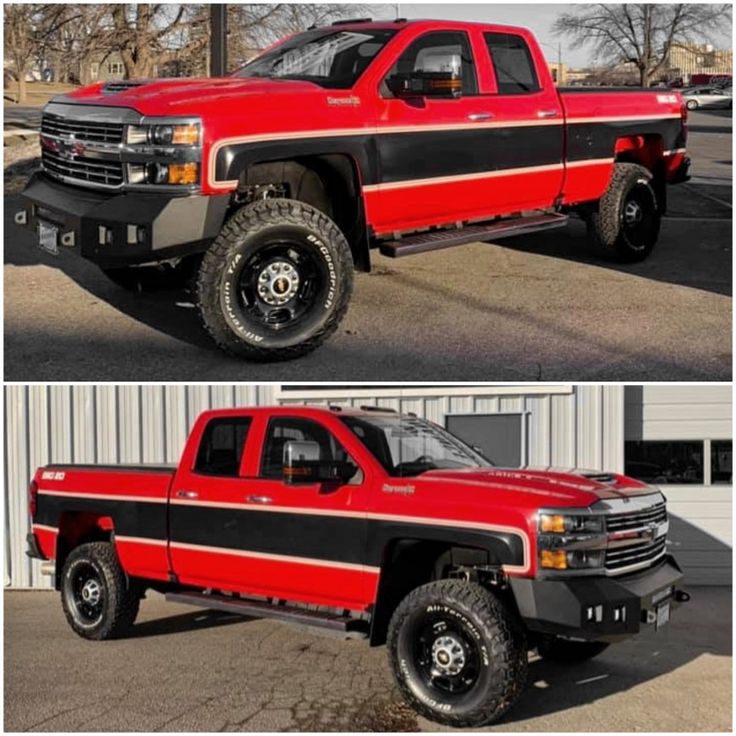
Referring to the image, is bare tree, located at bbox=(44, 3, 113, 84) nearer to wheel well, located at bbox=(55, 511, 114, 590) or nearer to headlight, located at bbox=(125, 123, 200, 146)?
headlight, located at bbox=(125, 123, 200, 146)

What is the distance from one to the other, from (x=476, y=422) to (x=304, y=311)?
4341 millimetres

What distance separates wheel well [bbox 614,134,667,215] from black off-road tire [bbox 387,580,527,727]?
633cm

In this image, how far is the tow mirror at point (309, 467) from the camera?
612 cm

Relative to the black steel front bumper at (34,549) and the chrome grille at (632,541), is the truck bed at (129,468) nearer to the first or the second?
the black steel front bumper at (34,549)

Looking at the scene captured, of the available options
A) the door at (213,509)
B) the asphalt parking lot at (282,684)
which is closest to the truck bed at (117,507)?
the door at (213,509)

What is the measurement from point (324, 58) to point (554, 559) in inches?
184

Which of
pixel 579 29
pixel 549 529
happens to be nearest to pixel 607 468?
pixel 549 529

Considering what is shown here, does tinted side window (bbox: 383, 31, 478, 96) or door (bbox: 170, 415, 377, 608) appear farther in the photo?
tinted side window (bbox: 383, 31, 478, 96)

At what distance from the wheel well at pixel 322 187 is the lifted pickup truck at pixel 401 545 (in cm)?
154

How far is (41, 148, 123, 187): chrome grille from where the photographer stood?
23.7 ft

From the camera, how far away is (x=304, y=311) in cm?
745

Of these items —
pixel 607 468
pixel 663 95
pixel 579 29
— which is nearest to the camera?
pixel 663 95

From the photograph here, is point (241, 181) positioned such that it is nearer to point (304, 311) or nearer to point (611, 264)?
point (304, 311)

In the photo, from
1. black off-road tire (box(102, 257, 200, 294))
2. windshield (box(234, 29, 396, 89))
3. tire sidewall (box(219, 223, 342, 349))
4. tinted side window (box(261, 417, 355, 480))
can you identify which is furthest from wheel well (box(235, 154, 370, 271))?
black off-road tire (box(102, 257, 200, 294))
